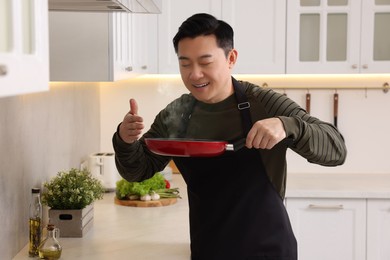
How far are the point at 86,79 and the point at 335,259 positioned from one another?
1765 millimetres

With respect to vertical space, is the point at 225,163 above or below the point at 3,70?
below

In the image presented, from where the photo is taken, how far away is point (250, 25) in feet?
12.8

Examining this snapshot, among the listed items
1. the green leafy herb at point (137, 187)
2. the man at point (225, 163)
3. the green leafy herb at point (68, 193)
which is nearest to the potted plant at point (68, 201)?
the green leafy herb at point (68, 193)

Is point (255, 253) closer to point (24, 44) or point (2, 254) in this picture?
point (2, 254)

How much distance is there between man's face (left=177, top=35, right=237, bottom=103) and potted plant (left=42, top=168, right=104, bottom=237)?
738mm

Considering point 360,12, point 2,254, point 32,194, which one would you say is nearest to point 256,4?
point 360,12

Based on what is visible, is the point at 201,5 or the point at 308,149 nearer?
the point at 308,149

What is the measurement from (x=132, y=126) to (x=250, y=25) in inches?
77.3

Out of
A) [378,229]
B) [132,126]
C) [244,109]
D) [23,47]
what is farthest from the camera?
[378,229]

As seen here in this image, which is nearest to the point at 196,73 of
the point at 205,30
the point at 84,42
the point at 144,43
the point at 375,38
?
the point at 205,30

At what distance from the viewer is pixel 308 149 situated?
1.98 m

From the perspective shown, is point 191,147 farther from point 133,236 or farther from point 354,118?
point 354,118

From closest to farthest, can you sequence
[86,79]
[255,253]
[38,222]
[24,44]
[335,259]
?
[24,44] < [255,253] < [38,222] < [86,79] < [335,259]

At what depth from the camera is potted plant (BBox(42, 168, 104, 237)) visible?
2.62 m
